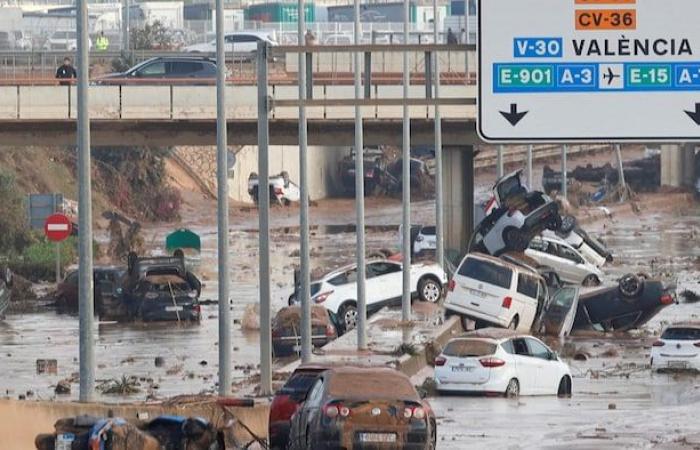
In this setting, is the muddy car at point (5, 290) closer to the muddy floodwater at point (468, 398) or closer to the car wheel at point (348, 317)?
the muddy floodwater at point (468, 398)

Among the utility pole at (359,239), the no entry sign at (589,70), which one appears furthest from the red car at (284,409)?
the utility pole at (359,239)

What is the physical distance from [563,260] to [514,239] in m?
4.36

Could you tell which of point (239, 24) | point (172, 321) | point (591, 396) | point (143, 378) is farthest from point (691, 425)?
point (239, 24)

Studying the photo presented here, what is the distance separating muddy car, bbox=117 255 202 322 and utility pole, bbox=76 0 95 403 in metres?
27.5

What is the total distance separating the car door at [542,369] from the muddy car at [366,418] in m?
13.1

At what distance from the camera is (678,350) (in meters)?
43.3

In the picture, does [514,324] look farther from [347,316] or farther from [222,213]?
[222,213]

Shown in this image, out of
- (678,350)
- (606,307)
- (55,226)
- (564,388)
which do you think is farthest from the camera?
(55,226)

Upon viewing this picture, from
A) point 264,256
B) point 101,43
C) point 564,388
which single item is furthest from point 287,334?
point 101,43

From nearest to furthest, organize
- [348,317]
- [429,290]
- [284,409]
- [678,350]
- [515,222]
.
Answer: [284,409]
[678,350]
[348,317]
[429,290]
[515,222]

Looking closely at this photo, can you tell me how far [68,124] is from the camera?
58.4 meters

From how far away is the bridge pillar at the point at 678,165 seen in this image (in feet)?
372

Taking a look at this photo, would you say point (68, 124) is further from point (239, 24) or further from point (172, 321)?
point (239, 24)

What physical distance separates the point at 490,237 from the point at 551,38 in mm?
33484
